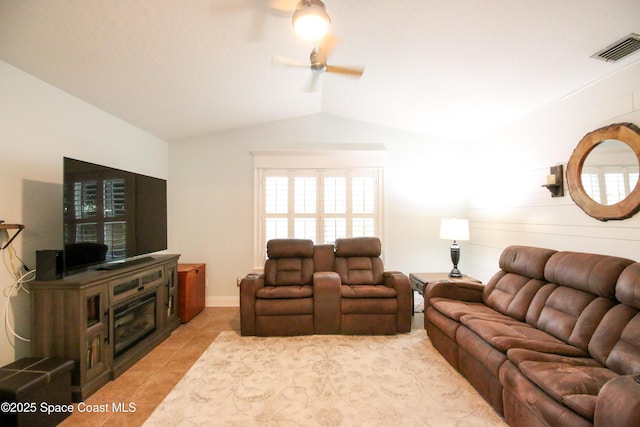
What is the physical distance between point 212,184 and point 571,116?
449cm

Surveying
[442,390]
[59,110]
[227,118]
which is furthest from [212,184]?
[442,390]

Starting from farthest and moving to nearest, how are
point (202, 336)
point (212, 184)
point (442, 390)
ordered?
point (212, 184), point (202, 336), point (442, 390)

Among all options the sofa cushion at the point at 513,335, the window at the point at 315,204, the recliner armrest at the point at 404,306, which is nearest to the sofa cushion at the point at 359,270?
the recliner armrest at the point at 404,306

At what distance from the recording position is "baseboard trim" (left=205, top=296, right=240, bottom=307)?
439cm

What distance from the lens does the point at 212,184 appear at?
445cm

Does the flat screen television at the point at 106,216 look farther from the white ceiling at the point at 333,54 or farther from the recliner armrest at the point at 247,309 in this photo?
the recliner armrest at the point at 247,309

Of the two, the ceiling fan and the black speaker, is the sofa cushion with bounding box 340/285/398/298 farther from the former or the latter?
the black speaker

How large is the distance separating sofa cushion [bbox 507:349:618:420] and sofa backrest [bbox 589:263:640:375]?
0.23 ft

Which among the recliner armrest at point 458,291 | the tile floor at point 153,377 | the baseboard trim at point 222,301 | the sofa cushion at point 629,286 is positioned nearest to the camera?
the sofa cushion at point 629,286

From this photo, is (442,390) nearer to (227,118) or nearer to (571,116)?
(571,116)

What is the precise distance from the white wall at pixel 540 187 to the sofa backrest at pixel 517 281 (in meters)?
0.33

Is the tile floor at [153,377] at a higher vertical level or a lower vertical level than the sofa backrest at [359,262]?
lower

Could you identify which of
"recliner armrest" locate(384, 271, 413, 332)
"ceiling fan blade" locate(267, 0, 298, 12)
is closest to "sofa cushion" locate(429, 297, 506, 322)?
"recliner armrest" locate(384, 271, 413, 332)

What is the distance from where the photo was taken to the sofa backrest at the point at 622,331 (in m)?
1.63
